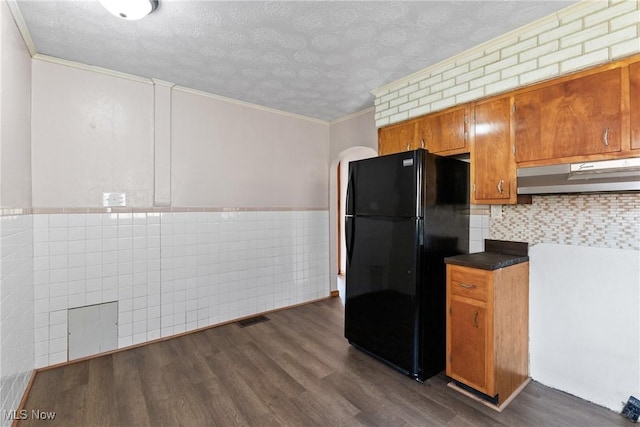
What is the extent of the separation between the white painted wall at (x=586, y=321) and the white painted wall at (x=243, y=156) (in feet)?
8.61

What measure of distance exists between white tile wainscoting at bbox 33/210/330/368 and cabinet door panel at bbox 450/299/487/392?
216 centimetres

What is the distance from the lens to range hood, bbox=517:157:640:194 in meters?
1.54

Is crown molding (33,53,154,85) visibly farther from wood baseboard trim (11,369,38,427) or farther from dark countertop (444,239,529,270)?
dark countertop (444,239,529,270)

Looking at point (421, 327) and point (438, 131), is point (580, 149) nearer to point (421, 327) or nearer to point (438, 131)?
point (438, 131)

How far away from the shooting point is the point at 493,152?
6.87 ft

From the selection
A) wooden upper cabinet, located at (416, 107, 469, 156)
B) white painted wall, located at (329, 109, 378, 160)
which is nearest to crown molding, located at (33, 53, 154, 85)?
white painted wall, located at (329, 109, 378, 160)

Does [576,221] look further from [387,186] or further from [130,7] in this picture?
[130,7]

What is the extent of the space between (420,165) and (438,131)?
59cm

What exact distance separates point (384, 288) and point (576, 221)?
139 cm

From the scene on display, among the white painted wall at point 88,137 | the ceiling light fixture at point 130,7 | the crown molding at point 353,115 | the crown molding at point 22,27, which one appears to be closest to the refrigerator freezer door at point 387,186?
the crown molding at point 353,115

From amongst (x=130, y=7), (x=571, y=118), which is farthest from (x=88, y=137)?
(x=571, y=118)

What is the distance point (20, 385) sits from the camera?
1.85 meters

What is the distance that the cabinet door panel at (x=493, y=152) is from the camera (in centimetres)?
202

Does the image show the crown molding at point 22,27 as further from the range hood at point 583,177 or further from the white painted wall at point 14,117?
the range hood at point 583,177
